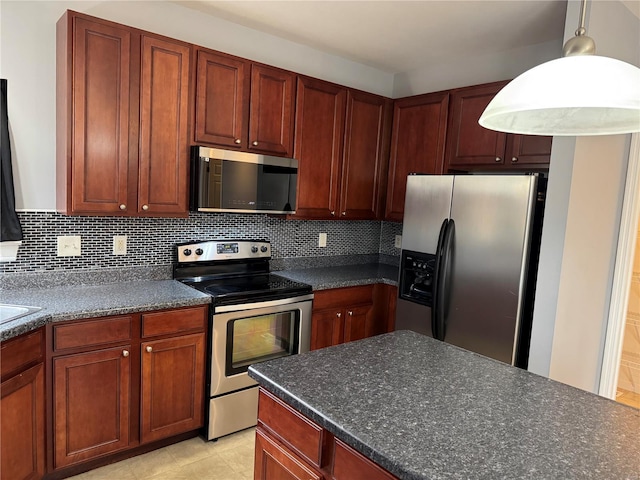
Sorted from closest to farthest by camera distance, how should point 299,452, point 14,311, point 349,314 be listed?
point 299,452 < point 14,311 < point 349,314

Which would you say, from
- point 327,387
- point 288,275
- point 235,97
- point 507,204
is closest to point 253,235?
point 288,275

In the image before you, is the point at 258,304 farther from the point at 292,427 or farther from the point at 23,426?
the point at 292,427

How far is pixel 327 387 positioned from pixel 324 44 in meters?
2.74

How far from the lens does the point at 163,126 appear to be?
2420mm

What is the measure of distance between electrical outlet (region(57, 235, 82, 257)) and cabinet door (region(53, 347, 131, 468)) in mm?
662

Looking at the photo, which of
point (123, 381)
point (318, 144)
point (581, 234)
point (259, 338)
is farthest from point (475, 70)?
point (123, 381)

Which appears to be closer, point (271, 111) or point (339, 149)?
point (271, 111)

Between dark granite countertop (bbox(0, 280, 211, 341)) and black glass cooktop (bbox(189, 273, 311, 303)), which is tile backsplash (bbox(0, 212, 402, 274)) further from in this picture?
black glass cooktop (bbox(189, 273, 311, 303))

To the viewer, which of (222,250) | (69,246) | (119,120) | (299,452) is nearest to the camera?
(299,452)

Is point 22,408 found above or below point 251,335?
below

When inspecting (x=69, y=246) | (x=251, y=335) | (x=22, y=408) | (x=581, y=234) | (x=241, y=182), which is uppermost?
(x=241, y=182)

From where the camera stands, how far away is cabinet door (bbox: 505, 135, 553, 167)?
269 cm

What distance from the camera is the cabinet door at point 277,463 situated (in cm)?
123

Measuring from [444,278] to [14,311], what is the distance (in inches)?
89.6
